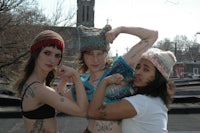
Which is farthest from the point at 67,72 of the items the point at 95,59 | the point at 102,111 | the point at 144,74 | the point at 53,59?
the point at 144,74

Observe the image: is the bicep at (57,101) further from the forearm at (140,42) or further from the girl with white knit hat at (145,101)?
the forearm at (140,42)

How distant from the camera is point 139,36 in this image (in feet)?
7.57

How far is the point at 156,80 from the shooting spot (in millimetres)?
1969

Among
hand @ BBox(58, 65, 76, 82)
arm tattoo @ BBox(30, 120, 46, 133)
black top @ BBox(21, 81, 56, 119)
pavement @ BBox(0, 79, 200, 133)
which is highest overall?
hand @ BBox(58, 65, 76, 82)

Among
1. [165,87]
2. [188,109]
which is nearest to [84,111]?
[165,87]

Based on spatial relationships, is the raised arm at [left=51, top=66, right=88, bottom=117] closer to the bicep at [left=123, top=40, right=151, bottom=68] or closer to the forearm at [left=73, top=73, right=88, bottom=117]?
the forearm at [left=73, top=73, right=88, bottom=117]

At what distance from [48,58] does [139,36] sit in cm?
59

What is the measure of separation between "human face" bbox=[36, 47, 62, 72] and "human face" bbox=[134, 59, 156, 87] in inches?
21.4

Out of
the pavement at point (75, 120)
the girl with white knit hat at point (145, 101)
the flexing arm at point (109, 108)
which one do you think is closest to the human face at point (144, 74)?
the girl with white knit hat at point (145, 101)

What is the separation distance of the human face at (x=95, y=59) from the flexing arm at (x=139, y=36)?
4.7 inches

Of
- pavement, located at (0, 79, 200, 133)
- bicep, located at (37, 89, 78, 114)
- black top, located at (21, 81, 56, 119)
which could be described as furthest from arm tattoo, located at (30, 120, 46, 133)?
pavement, located at (0, 79, 200, 133)

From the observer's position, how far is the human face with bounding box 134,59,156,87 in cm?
197

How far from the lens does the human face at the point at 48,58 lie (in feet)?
7.34

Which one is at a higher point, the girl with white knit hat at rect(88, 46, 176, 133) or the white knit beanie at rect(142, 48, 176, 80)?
the white knit beanie at rect(142, 48, 176, 80)
